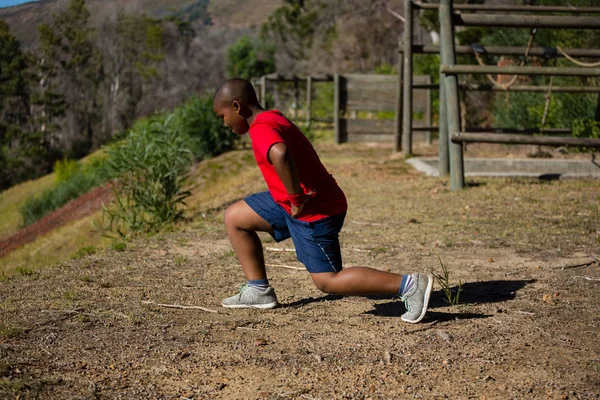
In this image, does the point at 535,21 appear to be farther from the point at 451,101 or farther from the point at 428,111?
the point at 428,111

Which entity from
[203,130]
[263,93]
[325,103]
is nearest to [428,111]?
[203,130]

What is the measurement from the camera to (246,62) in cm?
5034

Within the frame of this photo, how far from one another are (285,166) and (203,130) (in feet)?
47.7

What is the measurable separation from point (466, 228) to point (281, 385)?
12.4ft

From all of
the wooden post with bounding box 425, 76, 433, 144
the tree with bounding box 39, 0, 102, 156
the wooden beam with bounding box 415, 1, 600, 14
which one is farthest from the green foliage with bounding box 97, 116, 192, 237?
the tree with bounding box 39, 0, 102, 156

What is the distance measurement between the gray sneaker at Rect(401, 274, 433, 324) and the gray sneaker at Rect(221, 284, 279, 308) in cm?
81

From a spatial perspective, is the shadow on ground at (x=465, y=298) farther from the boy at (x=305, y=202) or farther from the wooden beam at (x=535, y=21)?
the wooden beam at (x=535, y=21)

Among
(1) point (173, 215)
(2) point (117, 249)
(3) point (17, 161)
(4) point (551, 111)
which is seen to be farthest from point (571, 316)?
(3) point (17, 161)

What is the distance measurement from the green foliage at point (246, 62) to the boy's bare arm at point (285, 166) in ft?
149

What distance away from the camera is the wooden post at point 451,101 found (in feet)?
27.0

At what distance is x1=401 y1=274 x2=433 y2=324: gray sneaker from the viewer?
385 cm

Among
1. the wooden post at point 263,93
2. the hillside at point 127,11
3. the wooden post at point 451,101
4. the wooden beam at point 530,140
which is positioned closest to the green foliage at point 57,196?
the hillside at point 127,11

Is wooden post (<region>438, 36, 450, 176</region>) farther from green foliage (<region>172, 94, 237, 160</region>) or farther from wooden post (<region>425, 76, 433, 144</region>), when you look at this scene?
green foliage (<region>172, 94, 237, 160</region>)

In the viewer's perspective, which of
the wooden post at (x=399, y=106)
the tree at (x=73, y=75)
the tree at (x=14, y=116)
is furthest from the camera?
the tree at (x=73, y=75)
